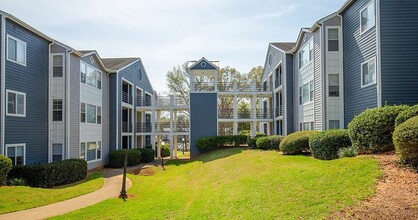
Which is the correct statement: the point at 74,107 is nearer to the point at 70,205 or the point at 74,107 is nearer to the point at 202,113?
the point at 70,205

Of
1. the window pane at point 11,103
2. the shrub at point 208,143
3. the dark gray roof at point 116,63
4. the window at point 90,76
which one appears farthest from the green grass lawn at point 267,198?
the dark gray roof at point 116,63

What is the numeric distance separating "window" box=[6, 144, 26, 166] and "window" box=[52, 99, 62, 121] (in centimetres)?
335

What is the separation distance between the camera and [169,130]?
3281 cm

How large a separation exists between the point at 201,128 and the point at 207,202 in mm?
20429

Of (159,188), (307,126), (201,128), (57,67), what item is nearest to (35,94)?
(57,67)

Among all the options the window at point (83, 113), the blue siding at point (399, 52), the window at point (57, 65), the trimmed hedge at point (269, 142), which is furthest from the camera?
the trimmed hedge at point (269, 142)

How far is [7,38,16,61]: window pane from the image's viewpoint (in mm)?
16734

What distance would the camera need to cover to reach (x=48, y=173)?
17.1 m

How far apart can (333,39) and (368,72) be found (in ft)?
12.7

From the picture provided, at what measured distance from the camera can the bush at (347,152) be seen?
42.0ft

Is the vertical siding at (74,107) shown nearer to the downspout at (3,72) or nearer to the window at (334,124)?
the downspout at (3,72)

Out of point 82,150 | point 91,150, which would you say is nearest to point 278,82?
point 91,150

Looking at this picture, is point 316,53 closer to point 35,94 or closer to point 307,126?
point 307,126

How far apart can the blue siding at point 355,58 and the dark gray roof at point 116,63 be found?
60.8 ft
